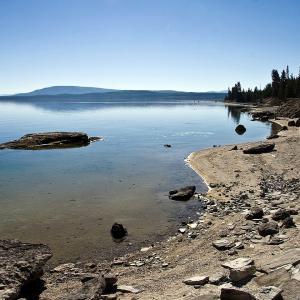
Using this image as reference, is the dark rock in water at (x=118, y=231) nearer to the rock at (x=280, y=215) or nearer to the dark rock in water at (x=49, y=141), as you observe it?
the rock at (x=280, y=215)

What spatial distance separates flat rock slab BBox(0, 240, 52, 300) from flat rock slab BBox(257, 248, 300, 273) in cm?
816

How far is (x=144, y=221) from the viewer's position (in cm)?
2530

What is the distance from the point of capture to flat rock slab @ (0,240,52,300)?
13641 mm

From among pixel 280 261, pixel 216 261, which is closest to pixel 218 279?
pixel 280 261

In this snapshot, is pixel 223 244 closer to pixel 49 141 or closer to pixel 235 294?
pixel 235 294

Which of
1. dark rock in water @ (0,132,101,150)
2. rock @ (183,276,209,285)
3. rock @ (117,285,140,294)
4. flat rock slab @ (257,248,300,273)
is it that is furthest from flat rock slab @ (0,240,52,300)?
dark rock in water @ (0,132,101,150)

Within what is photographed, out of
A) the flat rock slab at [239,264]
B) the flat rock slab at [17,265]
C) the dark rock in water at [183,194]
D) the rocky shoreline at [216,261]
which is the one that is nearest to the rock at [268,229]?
the rocky shoreline at [216,261]

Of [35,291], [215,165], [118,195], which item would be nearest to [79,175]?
[118,195]

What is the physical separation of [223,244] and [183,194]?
11.1 m

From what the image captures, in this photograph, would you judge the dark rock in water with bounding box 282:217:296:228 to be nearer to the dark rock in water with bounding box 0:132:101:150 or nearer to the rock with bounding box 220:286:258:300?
the rock with bounding box 220:286:258:300

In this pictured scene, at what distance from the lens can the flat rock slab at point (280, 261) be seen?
13087 millimetres

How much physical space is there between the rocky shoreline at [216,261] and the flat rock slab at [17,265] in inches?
2.6

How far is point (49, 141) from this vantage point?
212 feet

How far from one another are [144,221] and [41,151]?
35999 mm
